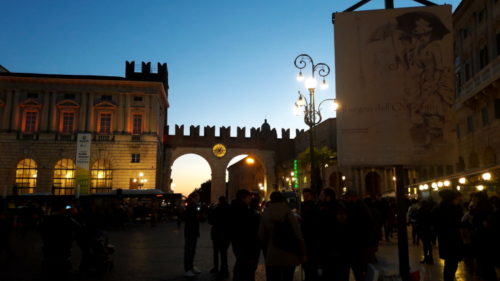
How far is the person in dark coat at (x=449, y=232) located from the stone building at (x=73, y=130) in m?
33.7

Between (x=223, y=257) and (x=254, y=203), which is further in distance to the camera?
(x=223, y=257)

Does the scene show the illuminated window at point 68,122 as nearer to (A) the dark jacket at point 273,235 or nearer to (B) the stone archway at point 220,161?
(B) the stone archway at point 220,161

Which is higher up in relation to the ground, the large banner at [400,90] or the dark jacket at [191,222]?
the large banner at [400,90]

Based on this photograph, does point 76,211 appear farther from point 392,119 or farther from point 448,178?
point 448,178

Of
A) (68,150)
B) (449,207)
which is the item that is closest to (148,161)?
(68,150)

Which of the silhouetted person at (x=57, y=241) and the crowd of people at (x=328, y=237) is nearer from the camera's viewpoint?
the crowd of people at (x=328, y=237)

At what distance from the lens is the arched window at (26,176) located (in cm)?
3662

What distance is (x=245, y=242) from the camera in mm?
5961

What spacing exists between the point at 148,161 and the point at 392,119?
34581 millimetres

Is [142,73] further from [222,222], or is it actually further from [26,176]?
[222,222]

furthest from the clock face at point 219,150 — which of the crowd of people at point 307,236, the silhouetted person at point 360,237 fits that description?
the silhouetted person at point 360,237

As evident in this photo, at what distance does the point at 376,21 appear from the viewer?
17.1 ft

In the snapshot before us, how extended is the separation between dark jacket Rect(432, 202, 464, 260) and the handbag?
218 cm

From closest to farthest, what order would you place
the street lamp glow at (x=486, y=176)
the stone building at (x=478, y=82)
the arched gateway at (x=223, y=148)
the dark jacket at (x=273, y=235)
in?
1. the dark jacket at (x=273, y=235)
2. the street lamp glow at (x=486, y=176)
3. the stone building at (x=478, y=82)
4. the arched gateway at (x=223, y=148)
